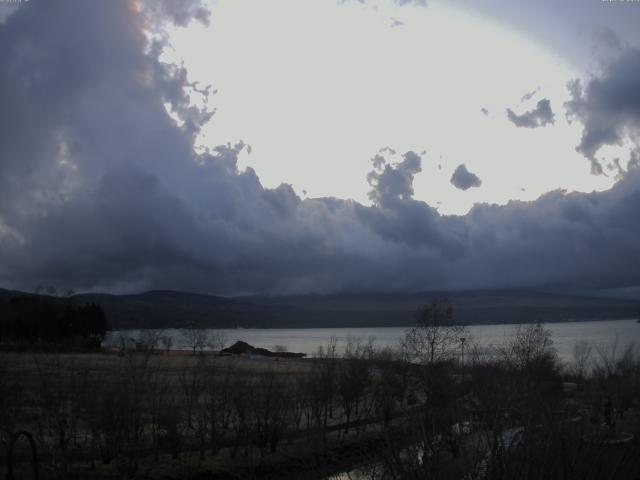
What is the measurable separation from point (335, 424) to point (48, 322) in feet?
264

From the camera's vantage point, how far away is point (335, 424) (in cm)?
4172

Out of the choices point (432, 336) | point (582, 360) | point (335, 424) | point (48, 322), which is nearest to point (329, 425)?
point (335, 424)

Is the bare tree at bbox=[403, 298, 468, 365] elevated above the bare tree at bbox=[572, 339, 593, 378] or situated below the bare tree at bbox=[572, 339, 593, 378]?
above

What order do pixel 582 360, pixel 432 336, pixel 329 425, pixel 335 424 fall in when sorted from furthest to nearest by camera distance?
1. pixel 582 360
2. pixel 432 336
3. pixel 335 424
4. pixel 329 425

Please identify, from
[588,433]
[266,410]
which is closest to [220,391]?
[266,410]

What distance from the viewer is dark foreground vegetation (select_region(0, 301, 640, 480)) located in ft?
31.8

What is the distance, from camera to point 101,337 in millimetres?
118125

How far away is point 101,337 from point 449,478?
385 feet

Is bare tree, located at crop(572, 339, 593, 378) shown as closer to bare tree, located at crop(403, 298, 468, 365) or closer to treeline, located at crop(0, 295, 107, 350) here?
bare tree, located at crop(403, 298, 468, 365)

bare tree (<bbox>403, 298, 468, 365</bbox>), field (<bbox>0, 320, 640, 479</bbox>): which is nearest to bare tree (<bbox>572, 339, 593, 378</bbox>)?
bare tree (<bbox>403, 298, 468, 365</bbox>)

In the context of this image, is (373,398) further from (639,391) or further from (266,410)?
(639,391)

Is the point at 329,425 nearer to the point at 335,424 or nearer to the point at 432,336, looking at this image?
the point at 335,424

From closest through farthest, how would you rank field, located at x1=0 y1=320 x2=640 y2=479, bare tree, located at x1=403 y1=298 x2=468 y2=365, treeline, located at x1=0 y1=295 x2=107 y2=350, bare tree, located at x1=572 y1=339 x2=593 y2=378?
field, located at x1=0 y1=320 x2=640 y2=479
bare tree, located at x1=403 y1=298 x2=468 y2=365
bare tree, located at x1=572 y1=339 x2=593 y2=378
treeline, located at x1=0 y1=295 x2=107 y2=350

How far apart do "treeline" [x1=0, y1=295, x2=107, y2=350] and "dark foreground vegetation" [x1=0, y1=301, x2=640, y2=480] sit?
61596mm
